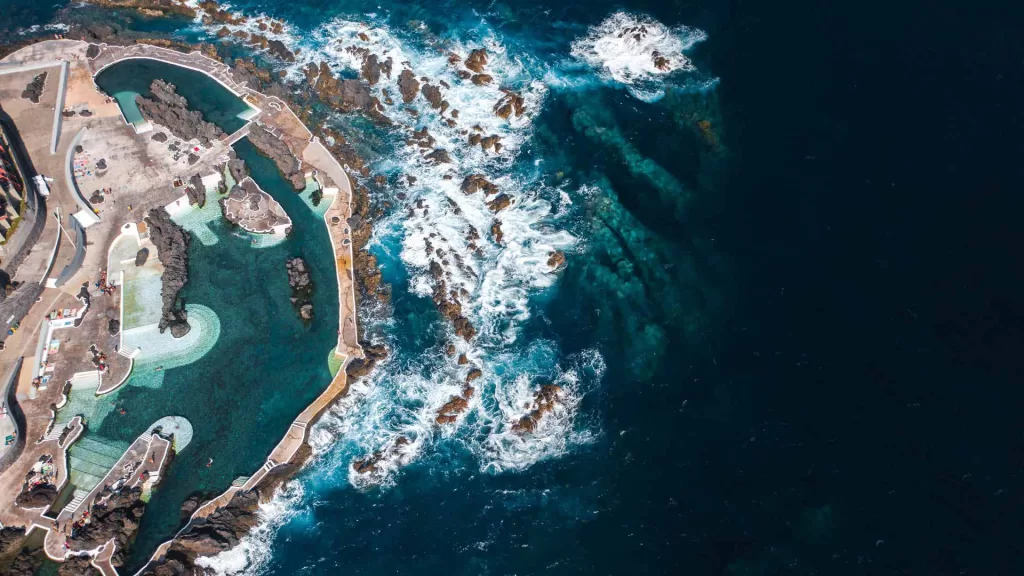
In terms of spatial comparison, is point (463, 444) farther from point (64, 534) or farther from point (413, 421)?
point (64, 534)

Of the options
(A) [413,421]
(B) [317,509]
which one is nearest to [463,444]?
(A) [413,421]

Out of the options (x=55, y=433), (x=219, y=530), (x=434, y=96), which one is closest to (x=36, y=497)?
(x=55, y=433)

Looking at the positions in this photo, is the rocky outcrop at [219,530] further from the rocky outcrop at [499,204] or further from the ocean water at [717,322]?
the rocky outcrop at [499,204]

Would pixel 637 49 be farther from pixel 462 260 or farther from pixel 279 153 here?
pixel 279 153

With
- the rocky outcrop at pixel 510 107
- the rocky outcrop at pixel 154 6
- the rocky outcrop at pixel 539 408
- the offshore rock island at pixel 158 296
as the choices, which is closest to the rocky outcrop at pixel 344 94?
the offshore rock island at pixel 158 296

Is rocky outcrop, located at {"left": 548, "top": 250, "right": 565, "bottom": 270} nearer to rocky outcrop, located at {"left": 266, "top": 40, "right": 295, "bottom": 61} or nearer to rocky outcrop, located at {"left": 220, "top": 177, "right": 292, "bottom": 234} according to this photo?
rocky outcrop, located at {"left": 220, "top": 177, "right": 292, "bottom": 234}
